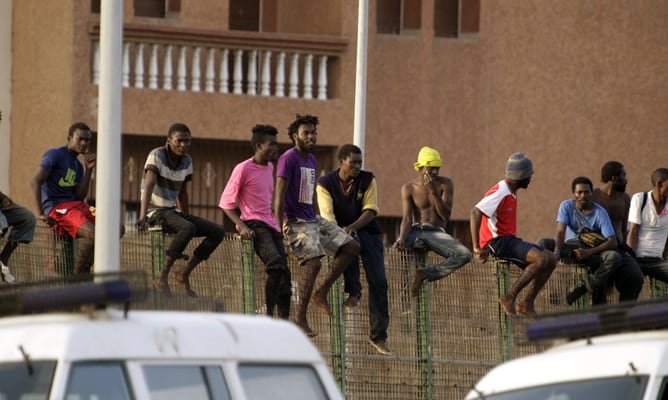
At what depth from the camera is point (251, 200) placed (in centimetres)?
1395

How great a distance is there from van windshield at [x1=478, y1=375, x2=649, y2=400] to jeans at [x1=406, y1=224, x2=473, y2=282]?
644 cm

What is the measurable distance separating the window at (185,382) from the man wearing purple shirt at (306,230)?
6.00m

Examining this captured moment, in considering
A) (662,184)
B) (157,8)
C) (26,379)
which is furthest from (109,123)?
(157,8)

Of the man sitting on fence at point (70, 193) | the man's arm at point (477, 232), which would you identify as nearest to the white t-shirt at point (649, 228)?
the man's arm at point (477, 232)

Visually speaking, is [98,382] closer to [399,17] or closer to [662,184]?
[662,184]

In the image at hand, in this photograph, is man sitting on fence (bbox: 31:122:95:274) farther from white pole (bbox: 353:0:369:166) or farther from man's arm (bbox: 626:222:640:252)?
white pole (bbox: 353:0:369:166)

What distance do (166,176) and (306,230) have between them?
4.11ft

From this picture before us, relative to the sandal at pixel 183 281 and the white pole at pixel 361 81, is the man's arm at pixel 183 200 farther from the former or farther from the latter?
the white pole at pixel 361 81

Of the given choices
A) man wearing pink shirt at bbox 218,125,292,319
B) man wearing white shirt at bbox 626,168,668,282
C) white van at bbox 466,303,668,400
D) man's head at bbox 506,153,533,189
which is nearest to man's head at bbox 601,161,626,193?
man wearing white shirt at bbox 626,168,668,282

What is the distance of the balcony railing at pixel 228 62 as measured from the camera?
26.3 metres

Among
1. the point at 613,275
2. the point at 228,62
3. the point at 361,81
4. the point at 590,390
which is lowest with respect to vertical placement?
the point at 613,275

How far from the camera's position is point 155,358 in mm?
7582

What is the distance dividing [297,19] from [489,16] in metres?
3.21

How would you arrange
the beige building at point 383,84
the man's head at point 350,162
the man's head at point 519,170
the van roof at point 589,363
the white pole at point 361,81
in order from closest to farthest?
1. the van roof at point 589,363
2. the man's head at point 350,162
3. the man's head at point 519,170
4. the white pole at point 361,81
5. the beige building at point 383,84
